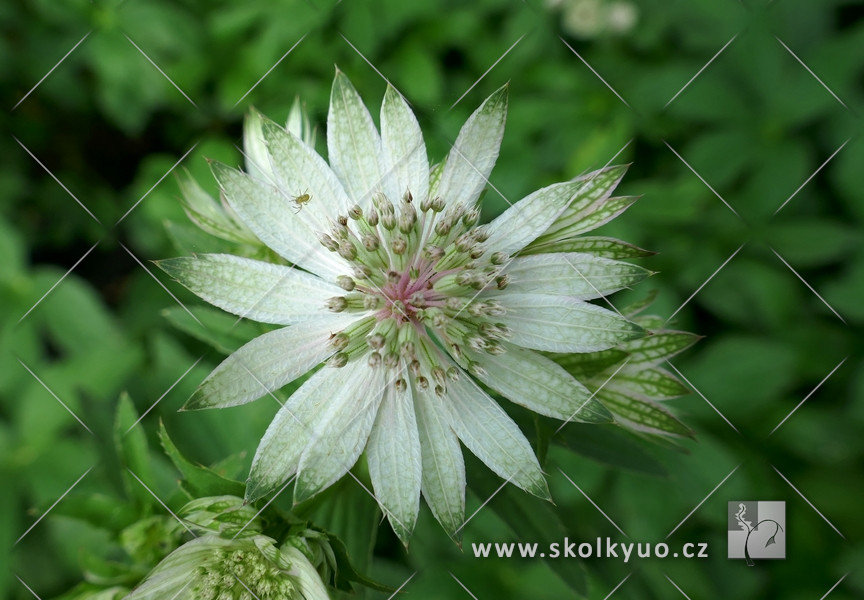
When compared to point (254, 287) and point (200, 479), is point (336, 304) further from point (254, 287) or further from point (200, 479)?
point (200, 479)

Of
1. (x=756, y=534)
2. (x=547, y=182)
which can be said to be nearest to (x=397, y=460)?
(x=756, y=534)

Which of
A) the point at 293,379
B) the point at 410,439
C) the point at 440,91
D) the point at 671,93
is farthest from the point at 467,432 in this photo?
the point at 671,93

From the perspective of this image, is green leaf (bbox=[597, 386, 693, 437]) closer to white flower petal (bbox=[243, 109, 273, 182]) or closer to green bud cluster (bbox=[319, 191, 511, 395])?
green bud cluster (bbox=[319, 191, 511, 395])

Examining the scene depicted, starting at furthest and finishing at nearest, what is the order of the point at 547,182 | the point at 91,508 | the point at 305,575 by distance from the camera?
the point at 547,182 → the point at 91,508 → the point at 305,575

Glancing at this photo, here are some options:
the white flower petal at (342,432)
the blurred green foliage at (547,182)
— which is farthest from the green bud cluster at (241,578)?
the blurred green foliage at (547,182)

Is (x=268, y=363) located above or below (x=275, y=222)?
below

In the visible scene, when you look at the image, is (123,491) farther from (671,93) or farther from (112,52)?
(671,93)
